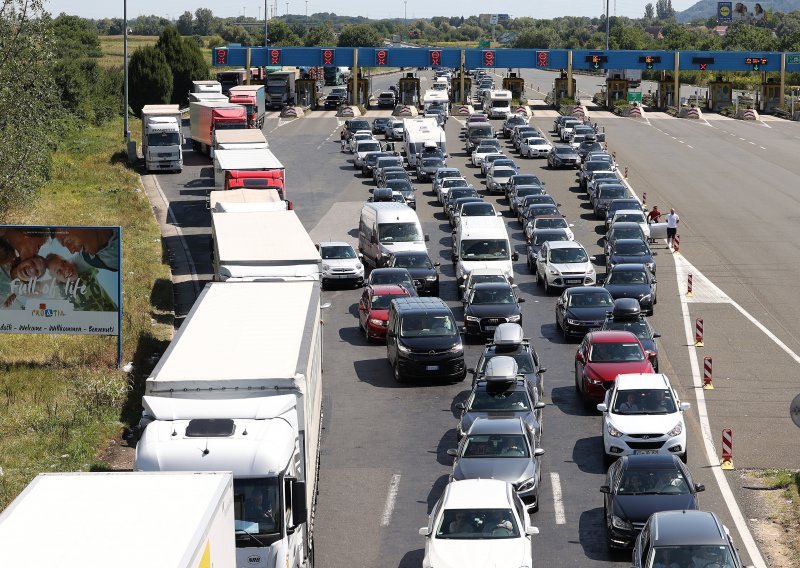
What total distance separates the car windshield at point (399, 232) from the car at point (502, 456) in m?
19.5

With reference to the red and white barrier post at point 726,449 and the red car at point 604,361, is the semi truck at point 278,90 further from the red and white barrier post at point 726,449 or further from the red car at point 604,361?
the red and white barrier post at point 726,449

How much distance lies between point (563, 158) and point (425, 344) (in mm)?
39963

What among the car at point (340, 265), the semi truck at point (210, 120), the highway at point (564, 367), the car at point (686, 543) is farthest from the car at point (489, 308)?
the semi truck at point (210, 120)

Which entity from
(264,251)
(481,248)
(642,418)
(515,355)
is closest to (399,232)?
(481,248)

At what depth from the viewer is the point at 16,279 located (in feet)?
94.9

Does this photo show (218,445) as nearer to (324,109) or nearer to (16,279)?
(16,279)

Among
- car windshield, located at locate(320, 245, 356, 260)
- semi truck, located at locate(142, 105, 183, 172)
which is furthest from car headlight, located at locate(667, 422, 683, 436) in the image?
semi truck, located at locate(142, 105, 183, 172)

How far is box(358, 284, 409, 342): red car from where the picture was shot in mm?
34750

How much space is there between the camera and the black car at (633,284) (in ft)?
122

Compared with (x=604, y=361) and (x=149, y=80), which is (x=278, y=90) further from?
(x=604, y=361)

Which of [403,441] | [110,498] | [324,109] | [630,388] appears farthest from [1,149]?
[324,109]

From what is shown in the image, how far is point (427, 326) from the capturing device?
3133 centimetres

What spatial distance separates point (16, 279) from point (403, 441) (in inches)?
362

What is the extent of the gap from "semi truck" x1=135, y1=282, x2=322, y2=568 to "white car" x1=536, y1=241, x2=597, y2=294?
18.0m
